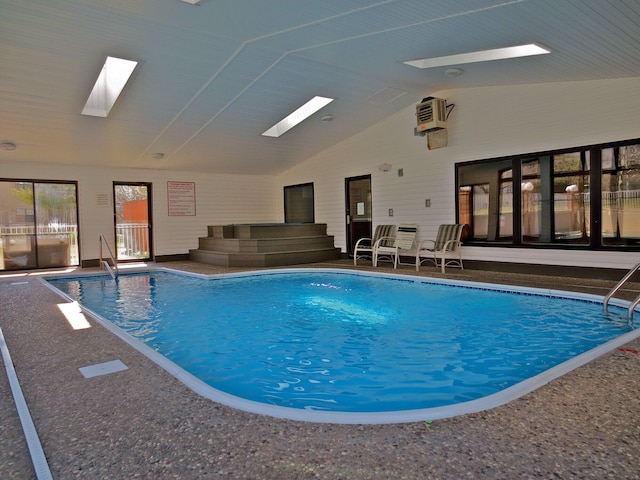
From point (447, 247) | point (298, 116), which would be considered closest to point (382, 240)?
point (447, 247)

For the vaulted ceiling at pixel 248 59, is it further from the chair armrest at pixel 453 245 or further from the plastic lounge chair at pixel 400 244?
the chair armrest at pixel 453 245

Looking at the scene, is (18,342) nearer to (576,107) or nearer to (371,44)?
(371,44)

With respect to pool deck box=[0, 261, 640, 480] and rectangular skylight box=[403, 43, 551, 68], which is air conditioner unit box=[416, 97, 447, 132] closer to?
rectangular skylight box=[403, 43, 551, 68]

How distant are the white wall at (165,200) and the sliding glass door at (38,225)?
218 millimetres

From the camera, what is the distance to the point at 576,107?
20.1ft

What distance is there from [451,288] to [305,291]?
2.12m

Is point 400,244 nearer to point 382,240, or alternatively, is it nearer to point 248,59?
point 382,240


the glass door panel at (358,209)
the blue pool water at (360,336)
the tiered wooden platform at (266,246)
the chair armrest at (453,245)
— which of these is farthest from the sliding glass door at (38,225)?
the chair armrest at (453,245)

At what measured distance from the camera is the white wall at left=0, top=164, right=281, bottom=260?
920 cm

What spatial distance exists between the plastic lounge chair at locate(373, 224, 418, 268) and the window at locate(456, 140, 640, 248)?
40.1 inches

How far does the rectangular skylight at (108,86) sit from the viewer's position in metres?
5.95

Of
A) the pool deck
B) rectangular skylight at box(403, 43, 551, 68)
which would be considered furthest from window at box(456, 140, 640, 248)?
the pool deck

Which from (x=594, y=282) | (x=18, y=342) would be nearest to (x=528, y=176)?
(x=594, y=282)

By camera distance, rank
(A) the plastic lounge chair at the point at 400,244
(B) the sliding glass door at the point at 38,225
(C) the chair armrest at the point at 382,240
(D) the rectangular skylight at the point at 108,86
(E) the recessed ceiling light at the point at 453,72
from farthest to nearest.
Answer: (B) the sliding glass door at the point at 38,225
(C) the chair armrest at the point at 382,240
(A) the plastic lounge chair at the point at 400,244
(E) the recessed ceiling light at the point at 453,72
(D) the rectangular skylight at the point at 108,86
